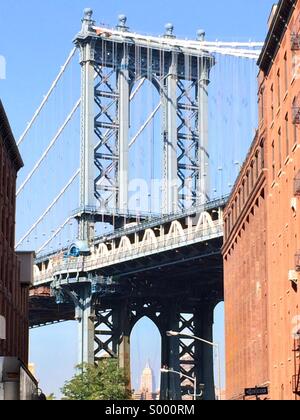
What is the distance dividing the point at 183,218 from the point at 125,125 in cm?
2277

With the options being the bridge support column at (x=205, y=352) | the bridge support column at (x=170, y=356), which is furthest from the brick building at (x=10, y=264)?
the bridge support column at (x=205, y=352)

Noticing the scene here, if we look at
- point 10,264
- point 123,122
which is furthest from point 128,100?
point 10,264

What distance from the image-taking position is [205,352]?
168 meters

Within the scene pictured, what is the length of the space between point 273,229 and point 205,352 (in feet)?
346

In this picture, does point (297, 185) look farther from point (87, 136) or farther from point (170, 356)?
point (170, 356)

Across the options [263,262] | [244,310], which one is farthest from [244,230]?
[263,262]

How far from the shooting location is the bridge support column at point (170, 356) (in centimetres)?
16088

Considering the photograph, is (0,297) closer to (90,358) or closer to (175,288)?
(90,358)

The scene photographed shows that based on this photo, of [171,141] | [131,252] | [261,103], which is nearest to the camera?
[261,103]

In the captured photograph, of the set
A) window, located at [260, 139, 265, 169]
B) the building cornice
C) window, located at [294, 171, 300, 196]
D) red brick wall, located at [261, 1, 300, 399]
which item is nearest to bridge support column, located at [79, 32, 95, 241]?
window, located at [260, 139, 265, 169]

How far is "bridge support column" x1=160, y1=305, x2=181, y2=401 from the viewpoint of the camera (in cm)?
16088

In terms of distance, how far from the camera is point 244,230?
→ 3307 inches

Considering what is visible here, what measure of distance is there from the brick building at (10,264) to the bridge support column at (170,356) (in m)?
56.9

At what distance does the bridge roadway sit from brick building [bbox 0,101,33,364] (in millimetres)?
22661
